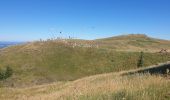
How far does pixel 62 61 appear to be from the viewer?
4459 inches

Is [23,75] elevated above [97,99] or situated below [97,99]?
below

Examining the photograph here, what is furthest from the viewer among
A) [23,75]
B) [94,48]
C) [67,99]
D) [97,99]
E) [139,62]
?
[94,48]

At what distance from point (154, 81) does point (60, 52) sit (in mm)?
111889

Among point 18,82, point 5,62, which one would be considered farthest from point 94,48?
point 18,82

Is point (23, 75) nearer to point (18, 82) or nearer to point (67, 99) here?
point (18, 82)

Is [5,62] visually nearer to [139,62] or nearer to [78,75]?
[78,75]

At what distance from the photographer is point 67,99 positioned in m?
10.9

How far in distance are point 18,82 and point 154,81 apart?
82.1 metres

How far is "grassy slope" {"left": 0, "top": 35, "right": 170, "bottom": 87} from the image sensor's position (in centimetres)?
9975

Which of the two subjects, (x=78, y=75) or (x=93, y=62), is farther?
(x=93, y=62)

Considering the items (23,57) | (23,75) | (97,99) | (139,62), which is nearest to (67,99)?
(97,99)

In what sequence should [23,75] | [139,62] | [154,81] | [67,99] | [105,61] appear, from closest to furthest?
[67,99]
[154,81]
[23,75]
[139,62]
[105,61]

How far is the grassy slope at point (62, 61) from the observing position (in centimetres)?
9975

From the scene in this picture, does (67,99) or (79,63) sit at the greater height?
(67,99)
